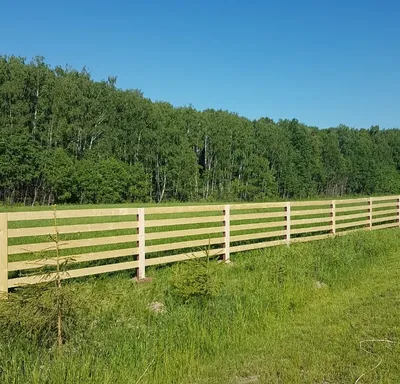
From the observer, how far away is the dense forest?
149 feet

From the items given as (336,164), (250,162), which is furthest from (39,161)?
(336,164)

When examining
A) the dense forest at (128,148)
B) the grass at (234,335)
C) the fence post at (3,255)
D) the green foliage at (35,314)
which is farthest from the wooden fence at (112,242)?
the dense forest at (128,148)

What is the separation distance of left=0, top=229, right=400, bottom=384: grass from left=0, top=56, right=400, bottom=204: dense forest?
136ft

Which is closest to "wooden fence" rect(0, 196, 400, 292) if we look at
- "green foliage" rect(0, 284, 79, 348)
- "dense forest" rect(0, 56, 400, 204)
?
"green foliage" rect(0, 284, 79, 348)

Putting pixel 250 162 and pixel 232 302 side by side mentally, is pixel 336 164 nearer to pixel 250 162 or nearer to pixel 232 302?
pixel 250 162

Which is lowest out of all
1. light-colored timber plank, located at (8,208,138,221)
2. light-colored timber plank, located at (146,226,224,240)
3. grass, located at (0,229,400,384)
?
grass, located at (0,229,400,384)

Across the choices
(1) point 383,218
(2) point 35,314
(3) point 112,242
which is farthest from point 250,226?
(1) point 383,218

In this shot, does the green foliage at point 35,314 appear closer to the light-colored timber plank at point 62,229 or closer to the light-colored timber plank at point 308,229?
the light-colored timber plank at point 62,229

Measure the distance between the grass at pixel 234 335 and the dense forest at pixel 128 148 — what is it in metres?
41.4

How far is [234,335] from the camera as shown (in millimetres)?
4691

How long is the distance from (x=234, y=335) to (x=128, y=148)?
53.8 m

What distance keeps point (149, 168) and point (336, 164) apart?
44.9 metres

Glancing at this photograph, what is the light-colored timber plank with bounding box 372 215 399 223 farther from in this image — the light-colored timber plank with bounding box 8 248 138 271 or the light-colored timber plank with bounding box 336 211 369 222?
the light-colored timber plank with bounding box 8 248 138 271

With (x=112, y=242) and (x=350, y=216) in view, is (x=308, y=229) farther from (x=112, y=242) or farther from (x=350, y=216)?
(x=112, y=242)
